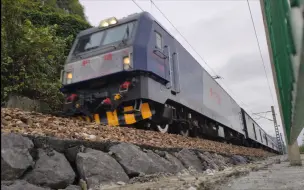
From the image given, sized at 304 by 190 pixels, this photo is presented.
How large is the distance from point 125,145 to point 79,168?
0.92 metres

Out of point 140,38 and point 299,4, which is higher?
point 140,38

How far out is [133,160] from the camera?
11.7 ft

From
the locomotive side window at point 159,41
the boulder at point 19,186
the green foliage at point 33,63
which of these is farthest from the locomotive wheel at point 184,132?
the boulder at point 19,186

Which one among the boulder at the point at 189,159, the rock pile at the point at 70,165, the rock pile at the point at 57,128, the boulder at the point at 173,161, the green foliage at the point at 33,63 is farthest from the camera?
the green foliage at the point at 33,63

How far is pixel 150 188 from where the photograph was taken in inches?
102

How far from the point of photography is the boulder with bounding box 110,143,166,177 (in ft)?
11.2

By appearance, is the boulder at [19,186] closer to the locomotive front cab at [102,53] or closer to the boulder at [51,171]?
the boulder at [51,171]

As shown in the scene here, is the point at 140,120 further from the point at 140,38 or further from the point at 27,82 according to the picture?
the point at 27,82

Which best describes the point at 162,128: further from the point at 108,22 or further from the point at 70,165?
the point at 70,165

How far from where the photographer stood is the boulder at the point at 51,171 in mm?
2445

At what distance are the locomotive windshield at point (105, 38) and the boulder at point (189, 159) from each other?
2.91 metres

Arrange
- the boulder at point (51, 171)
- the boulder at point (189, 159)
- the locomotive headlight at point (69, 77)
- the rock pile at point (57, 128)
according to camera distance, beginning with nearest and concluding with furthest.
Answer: the boulder at point (51, 171) → the rock pile at point (57, 128) → the boulder at point (189, 159) → the locomotive headlight at point (69, 77)

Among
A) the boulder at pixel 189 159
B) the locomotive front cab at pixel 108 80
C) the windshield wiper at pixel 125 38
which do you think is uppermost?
the windshield wiper at pixel 125 38

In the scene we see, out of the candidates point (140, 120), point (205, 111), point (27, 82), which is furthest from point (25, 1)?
point (205, 111)
